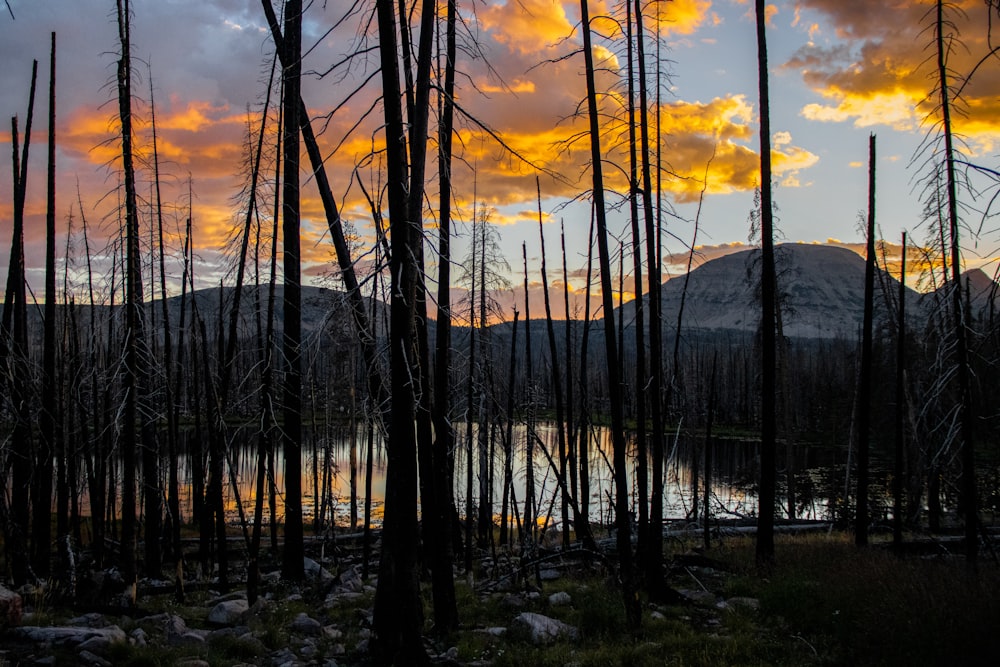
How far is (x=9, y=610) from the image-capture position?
8.60 m

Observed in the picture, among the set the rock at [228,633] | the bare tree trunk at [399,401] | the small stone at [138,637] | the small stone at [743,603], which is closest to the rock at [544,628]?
the bare tree trunk at [399,401]

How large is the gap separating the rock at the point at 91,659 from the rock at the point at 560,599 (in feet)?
22.2

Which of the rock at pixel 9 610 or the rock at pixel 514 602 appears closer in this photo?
the rock at pixel 9 610

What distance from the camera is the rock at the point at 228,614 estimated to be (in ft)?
33.5

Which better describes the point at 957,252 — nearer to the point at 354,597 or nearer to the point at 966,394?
the point at 966,394

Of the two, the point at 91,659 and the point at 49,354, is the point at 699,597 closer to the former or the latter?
the point at 91,659

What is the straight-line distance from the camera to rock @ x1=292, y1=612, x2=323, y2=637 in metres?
9.48

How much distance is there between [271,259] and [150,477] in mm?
7388

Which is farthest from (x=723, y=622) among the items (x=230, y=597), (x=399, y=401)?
(x=230, y=597)

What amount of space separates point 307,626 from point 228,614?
166 cm

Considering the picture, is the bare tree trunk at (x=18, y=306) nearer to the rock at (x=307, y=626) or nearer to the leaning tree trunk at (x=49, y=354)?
the leaning tree trunk at (x=49, y=354)

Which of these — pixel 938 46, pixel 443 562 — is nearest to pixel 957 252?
pixel 938 46

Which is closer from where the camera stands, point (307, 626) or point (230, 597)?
point (307, 626)

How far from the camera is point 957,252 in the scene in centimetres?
1262
